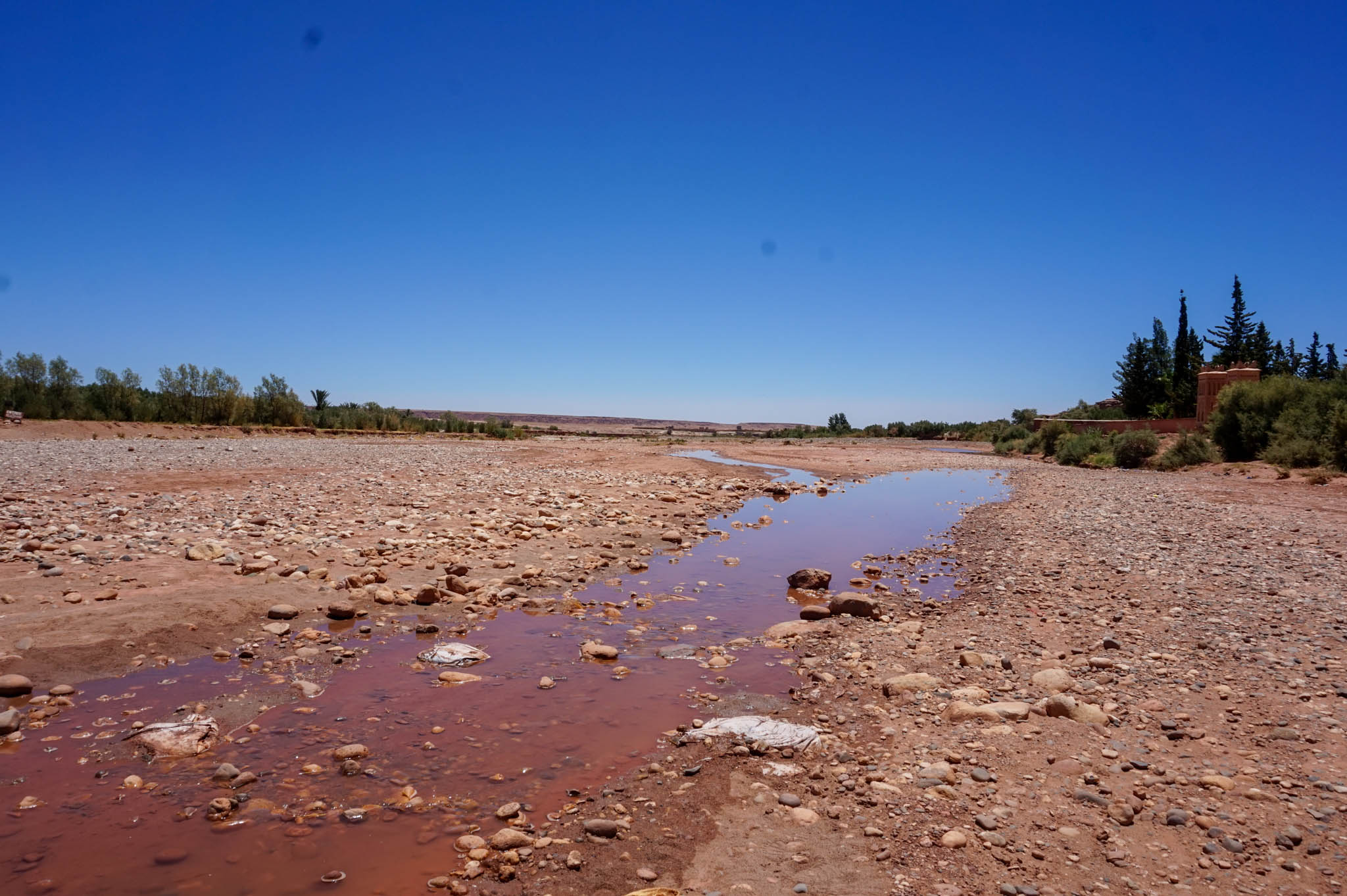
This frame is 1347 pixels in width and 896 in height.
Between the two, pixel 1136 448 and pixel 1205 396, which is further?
pixel 1205 396

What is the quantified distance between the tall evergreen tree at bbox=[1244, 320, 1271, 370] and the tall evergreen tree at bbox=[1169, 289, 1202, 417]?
3.49m

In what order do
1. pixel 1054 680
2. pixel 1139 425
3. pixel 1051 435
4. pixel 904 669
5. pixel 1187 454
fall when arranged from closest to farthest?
pixel 1054 680
pixel 904 669
pixel 1187 454
pixel 1139 425
pixel 1051 435

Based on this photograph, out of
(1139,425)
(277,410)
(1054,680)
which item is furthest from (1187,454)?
(277,410)

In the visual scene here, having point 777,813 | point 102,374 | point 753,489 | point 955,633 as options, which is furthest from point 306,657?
point 102,374

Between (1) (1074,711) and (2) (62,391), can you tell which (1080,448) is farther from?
(2) (62,391)

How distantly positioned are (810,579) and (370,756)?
6.09 metres

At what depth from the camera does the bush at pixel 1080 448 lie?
112 ft

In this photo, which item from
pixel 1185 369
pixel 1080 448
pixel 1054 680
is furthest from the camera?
pixel 1185 369

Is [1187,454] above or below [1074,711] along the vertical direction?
above

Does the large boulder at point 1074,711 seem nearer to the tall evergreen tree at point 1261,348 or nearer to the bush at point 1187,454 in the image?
the bush at point 1187,454

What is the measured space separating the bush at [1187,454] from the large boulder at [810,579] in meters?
24.6

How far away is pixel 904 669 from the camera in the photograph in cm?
592

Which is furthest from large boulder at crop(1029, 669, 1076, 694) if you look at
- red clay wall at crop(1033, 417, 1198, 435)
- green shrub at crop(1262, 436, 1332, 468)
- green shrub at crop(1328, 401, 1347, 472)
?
red clay wall at crop(1033, 417, 1198, 435)

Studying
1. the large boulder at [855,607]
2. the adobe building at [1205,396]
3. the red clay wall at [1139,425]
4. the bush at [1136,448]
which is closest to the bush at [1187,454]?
the bush at [1136,448]
